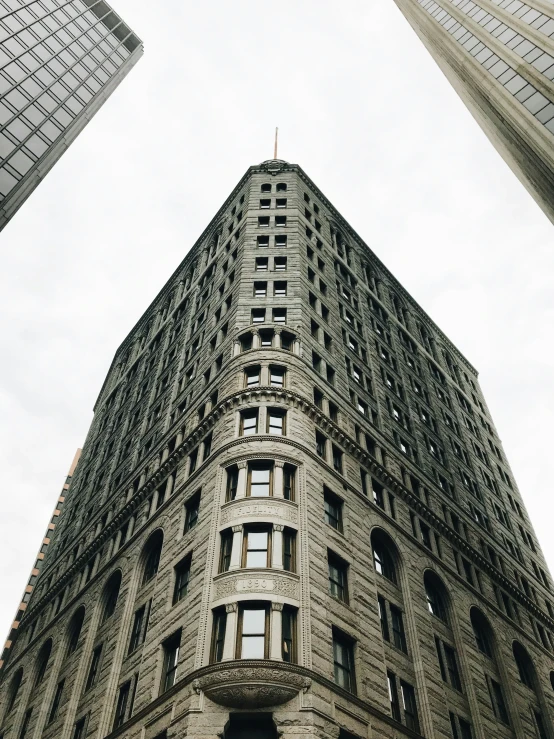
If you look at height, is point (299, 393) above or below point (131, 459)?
below

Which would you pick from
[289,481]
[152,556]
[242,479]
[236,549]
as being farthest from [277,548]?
[152,556]

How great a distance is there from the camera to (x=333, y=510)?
→ 121ft

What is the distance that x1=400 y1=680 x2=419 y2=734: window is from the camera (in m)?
32.0

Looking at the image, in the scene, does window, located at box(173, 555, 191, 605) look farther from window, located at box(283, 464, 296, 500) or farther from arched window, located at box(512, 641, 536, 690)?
arched window, located at box(512, 641, 536, 690)

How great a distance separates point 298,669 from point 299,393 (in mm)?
17291

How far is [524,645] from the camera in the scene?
47031 mm

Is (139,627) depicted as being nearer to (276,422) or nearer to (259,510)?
(259,510)

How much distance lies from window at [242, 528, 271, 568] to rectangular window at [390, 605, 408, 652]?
385 inches

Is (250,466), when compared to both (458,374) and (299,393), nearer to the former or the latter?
(299,393)

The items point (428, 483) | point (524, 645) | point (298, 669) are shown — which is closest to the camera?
point (298, 669)

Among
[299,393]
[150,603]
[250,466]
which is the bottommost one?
[150,603]

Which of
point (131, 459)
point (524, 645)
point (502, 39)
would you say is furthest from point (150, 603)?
point (502, 39)

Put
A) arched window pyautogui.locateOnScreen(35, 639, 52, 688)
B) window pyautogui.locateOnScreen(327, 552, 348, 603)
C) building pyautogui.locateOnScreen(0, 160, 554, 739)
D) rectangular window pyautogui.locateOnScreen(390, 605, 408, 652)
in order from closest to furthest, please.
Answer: building pyautogui.locateOnScreen(0, 160, 554, 739), window pyautogui.locateOnScreen(327, 552, 348, 603), rectangular window pyautogui.locateOnScreen(390, 605, 408, 652), arched window pyautogui.locateOnScreen(35, 639, 52, 688)

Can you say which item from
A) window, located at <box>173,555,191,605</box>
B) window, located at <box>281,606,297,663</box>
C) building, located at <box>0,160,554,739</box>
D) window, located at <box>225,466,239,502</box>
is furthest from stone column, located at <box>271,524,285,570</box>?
window, located at <box>173,555,191,605</box>
